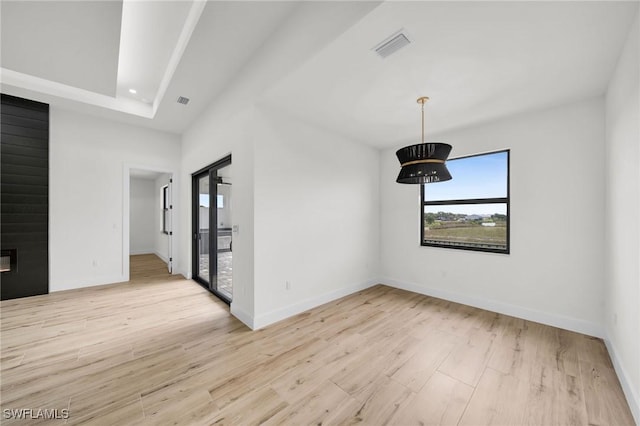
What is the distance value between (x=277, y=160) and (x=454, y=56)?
2.15 m

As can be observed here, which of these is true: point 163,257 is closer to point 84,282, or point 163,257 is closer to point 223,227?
point 84,282

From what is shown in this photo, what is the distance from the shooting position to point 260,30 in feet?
8.02

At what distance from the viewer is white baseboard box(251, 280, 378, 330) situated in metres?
2.87

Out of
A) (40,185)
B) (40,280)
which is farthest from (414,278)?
(40,185)

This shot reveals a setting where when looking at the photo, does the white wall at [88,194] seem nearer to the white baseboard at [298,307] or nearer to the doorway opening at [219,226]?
the doorway opening at [219,226]

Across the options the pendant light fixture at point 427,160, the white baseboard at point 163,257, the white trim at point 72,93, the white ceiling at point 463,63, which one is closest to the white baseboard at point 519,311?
the pendant light fixture at point 427,160

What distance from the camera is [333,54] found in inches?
80.4

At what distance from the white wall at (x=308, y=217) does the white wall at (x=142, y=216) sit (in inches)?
297

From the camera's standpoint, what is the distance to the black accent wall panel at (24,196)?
3688 millimetres

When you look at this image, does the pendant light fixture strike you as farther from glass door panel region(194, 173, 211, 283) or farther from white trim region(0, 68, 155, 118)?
white trim region(0, 68, 155, 118)

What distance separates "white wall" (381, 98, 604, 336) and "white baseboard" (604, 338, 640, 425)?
24.0 inches

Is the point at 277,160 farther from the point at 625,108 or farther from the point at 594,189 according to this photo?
the point at 594,189

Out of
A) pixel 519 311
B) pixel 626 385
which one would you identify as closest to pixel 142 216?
pixel 519 311

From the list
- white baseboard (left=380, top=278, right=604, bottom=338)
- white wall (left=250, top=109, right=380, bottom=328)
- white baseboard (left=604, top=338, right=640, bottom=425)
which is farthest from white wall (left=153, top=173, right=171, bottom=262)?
white baseboard (left=604, top=338, right=640, bottom=425)
